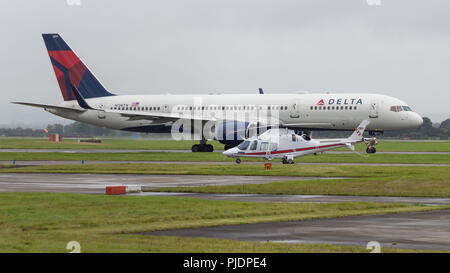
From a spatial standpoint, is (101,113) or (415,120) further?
(101,113)

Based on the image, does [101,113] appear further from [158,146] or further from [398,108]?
[398,108]

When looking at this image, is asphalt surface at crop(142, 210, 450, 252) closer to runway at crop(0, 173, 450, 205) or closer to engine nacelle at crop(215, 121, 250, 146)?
runway at crop(0, 173, 450, 205)

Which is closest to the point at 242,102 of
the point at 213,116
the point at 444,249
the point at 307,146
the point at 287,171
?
the point at 213,116

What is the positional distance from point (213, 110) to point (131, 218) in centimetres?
4690

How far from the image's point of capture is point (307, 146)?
51438 mm

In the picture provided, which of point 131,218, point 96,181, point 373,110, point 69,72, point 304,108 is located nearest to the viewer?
point 131,218

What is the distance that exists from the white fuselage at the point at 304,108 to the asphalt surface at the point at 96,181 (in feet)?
85.4

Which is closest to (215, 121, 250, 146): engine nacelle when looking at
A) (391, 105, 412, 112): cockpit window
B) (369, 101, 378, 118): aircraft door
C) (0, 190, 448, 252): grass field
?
(369, 101, 378, 118): aircraft door

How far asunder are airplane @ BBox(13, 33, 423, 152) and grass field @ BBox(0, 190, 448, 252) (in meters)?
37.1

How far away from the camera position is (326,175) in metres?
39.8

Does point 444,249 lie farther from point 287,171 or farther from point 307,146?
point 307,146

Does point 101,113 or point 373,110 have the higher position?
point 101,113

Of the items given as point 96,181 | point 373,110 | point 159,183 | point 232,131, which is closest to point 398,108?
point 373,110

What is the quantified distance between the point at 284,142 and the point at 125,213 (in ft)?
93.4
